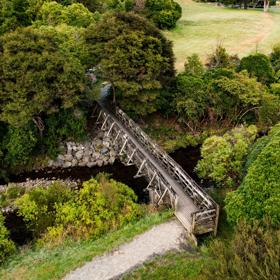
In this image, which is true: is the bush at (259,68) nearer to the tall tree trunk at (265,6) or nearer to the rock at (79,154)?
the rock at (79,154)

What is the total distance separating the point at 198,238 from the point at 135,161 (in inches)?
309

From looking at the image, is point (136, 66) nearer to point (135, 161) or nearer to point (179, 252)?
point (135, 161)

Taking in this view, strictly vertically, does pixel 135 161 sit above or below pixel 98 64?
below

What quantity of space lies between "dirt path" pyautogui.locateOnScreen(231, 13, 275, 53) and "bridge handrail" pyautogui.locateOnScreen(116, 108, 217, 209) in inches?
822

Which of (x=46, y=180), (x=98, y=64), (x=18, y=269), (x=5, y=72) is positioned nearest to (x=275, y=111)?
(x=98, y=64)

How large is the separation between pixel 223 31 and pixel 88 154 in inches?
1233


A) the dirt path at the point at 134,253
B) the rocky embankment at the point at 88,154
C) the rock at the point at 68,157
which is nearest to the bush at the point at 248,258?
the dirt path at the point at 134,253

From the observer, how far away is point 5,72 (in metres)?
23.5

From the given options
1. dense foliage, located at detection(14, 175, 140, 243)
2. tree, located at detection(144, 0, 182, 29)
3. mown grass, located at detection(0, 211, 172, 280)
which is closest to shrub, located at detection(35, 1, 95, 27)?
tree, located at detection(144, 0, 182, 29)

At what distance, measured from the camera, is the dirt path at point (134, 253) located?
52.6 ft

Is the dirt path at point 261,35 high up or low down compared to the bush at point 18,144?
up

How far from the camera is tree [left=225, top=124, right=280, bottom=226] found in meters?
15.2

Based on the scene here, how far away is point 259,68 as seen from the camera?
3256 centimetres

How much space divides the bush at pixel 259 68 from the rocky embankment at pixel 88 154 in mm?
13745
